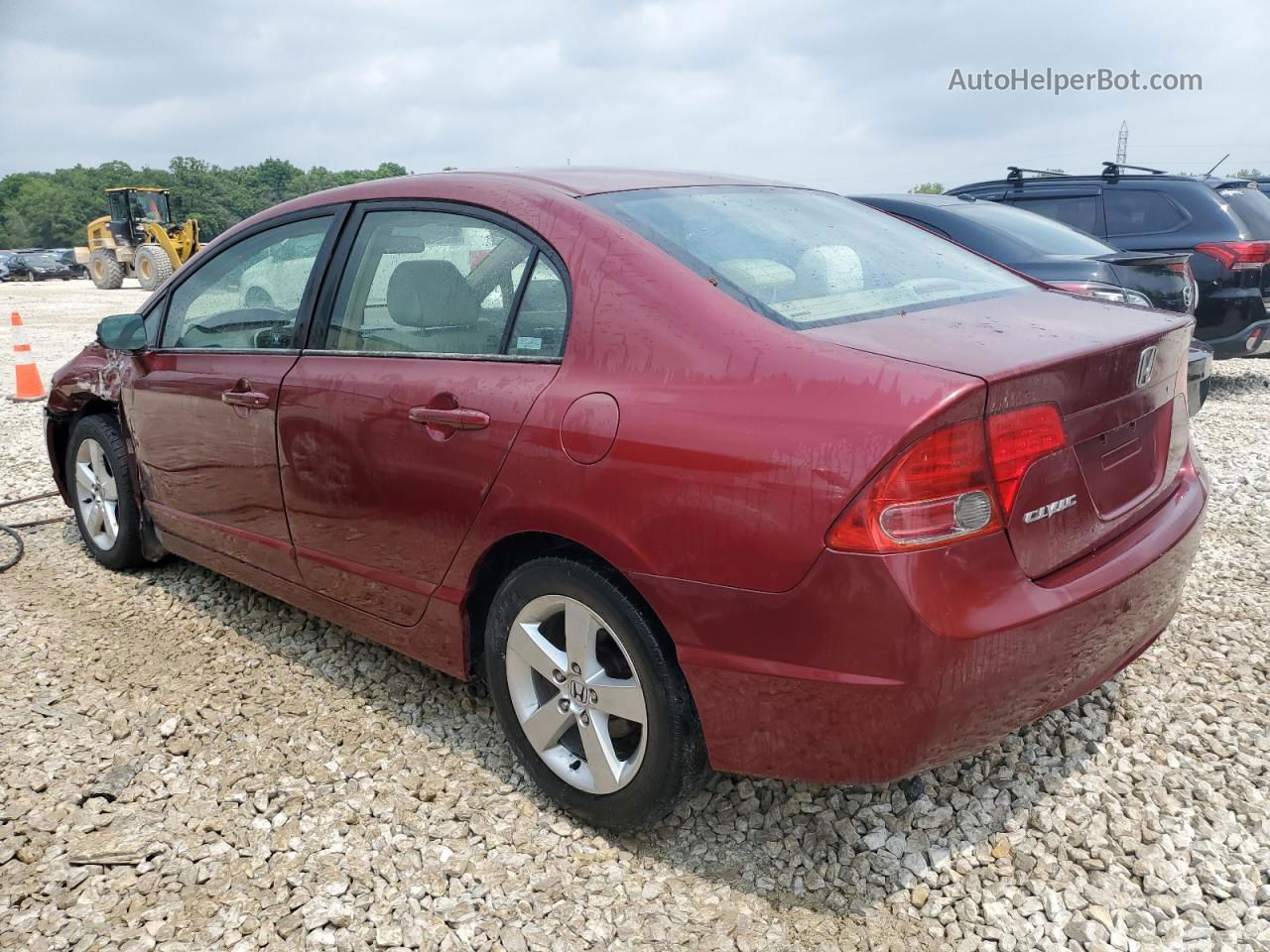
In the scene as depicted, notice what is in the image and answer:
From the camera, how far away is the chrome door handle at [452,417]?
2.44m

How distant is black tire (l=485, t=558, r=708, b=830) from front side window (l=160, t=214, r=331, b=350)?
1289 mm

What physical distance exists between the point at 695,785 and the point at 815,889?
36 centimetres

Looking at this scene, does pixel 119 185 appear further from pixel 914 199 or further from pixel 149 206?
pixel 914 199

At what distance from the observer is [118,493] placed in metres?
4.18

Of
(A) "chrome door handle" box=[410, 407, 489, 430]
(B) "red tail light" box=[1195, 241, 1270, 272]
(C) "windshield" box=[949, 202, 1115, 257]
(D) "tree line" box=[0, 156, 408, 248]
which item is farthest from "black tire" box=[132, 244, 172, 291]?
(D) "tree line" box=[0, 156, 408, 248]

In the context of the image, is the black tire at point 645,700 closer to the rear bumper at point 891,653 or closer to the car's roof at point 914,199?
the rear bumper at point 891,653

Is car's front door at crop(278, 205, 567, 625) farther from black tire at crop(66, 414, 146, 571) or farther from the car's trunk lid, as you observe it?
black tire at crop(66, 414, 146, 571)

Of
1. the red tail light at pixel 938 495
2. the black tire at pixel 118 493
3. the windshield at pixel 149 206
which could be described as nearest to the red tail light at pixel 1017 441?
the red tail light at pixel 938 495

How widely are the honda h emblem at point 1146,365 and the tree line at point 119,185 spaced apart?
7938 cm

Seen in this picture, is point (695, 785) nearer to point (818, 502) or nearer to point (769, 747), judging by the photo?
point (769, 747)

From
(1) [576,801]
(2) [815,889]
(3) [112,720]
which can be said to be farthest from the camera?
(3) [112,720]

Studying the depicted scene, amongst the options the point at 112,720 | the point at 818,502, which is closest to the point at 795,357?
the point at 818,502

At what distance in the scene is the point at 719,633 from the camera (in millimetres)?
2035

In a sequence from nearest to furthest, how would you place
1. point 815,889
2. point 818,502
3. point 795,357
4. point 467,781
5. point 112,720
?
point 818,502 < point 795,357 < point 815,889 < point 467,781 < point 112,720
